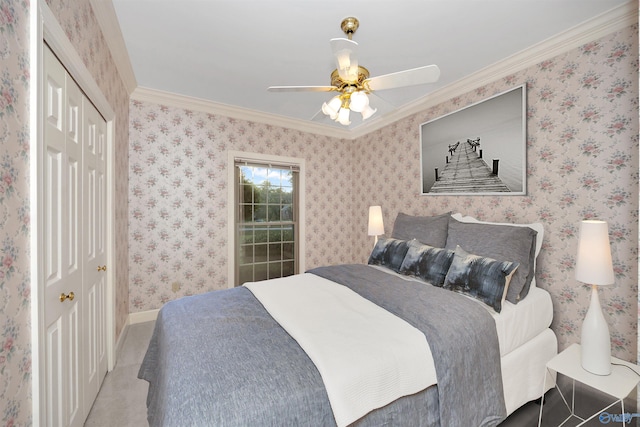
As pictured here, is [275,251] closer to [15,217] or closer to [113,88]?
[113,88]

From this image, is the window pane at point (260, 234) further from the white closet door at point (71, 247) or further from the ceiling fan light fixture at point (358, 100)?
the ceiling fan light fixture at point (358, 100)

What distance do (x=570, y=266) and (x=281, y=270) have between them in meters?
3.12

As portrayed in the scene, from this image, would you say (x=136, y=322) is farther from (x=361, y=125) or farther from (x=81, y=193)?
(x=361, y=125)

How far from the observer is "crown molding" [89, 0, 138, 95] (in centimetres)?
175

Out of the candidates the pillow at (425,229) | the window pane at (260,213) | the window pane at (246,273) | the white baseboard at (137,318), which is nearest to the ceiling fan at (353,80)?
the pillow at (425,229)

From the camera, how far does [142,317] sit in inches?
119

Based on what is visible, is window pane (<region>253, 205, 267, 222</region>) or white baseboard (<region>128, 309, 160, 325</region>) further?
window pane (<region>253, 205, 267, 222</region>)

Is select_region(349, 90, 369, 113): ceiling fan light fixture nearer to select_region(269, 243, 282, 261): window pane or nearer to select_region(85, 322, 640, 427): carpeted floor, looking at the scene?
select_region(85, 322, 640, 427): carpeted floor

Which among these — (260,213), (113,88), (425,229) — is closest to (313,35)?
(113,88)

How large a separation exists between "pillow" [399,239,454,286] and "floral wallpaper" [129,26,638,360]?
0.71 meters

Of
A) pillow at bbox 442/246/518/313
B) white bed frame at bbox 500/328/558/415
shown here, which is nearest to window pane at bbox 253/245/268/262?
pillow at bbox 442/246/518/313

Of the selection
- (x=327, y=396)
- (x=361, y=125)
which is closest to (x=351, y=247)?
(x=361, y=125)

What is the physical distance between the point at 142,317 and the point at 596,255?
12.8 ft

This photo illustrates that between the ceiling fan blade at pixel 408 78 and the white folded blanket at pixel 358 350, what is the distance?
1402mm
